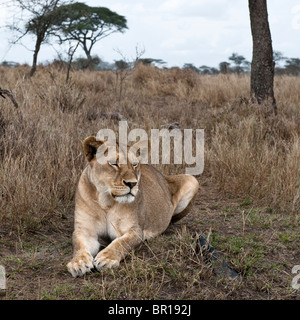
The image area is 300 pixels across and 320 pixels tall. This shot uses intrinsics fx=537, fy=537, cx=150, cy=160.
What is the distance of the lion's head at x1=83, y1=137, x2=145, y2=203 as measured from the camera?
362 centimetres

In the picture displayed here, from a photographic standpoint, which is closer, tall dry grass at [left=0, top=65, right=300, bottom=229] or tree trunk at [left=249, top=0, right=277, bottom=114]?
tall dry grass at [left=0, top=65, right=300, bottom=229]

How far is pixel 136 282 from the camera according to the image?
10.9ft

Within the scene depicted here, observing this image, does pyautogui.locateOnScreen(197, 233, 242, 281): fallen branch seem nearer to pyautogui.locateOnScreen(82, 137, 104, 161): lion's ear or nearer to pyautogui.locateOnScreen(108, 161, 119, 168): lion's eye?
pyautogui.locateOnScreen(108, 161, 119, 168): lion's eye

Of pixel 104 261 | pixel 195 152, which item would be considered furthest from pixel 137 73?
pixel 104 261

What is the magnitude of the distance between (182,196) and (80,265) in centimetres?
161

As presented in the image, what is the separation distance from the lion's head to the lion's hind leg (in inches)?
42.4

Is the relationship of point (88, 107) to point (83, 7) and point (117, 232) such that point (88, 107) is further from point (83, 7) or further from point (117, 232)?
point (83, 7)

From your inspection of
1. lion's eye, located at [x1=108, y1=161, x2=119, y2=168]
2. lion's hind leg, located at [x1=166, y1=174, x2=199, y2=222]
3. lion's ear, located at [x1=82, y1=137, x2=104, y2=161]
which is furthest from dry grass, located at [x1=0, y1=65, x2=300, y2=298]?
lion's hind leg, located at [x1=166, y1=174, x2=199, y2=222]

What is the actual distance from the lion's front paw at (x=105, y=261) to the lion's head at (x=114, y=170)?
15.3 inches

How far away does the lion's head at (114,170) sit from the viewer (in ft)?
11.9

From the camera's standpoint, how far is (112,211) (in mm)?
3879

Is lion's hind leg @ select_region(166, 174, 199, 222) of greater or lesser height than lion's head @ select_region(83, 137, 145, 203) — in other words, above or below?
below

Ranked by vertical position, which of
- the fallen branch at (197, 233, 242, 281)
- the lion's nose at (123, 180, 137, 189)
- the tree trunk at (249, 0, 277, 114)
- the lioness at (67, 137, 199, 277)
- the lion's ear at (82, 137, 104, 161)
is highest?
the tree trunk at (249, 0, 277, 114)
